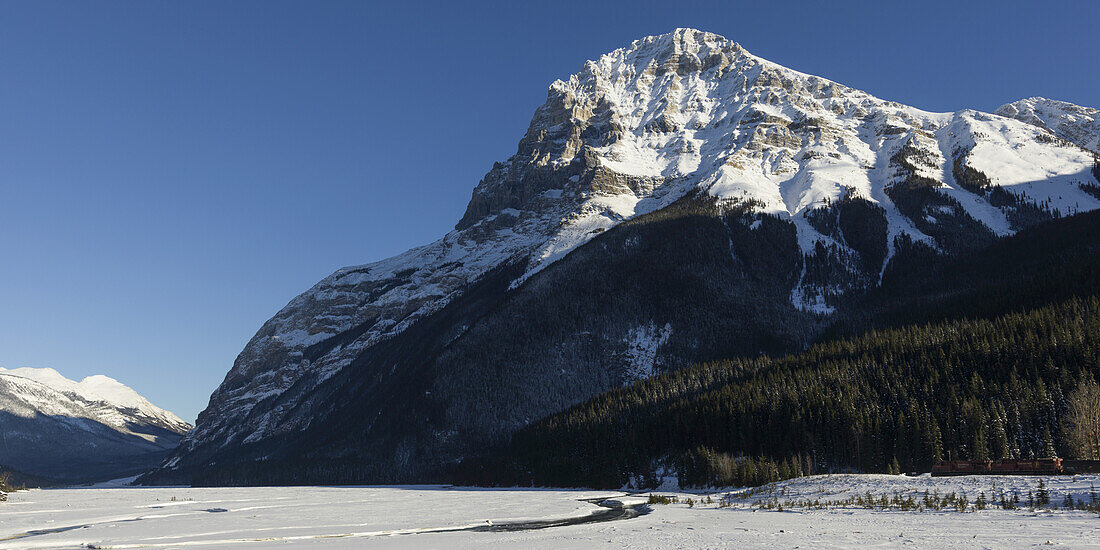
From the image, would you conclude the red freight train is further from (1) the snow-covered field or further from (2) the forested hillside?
(2) the forested hillside

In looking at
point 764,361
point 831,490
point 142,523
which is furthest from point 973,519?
point 764,361

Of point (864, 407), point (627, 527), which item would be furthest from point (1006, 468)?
point (864, 407)

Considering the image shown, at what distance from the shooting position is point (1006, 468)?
209 feet

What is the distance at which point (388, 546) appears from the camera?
107 feet

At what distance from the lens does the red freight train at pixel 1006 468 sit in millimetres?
60103

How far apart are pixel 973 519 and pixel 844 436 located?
294ft

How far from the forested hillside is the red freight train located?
25670mm

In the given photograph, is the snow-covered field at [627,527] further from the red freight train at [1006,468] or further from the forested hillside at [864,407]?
the forested hillside at [864,407]

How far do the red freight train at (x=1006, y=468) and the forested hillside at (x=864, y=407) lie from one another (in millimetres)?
25670

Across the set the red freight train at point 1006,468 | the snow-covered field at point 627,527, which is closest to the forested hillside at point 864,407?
the red freight train at point 1006,468

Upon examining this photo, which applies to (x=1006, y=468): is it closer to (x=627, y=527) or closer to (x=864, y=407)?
(x=627, y=527)

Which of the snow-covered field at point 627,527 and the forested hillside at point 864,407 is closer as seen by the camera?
the snow-covered field at point 627,527

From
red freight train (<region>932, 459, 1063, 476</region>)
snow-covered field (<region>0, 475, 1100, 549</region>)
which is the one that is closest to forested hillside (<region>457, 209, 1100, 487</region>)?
red freight train (<region>932, 459, 1063, 476</region>)

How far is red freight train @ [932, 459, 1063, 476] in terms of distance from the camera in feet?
197
